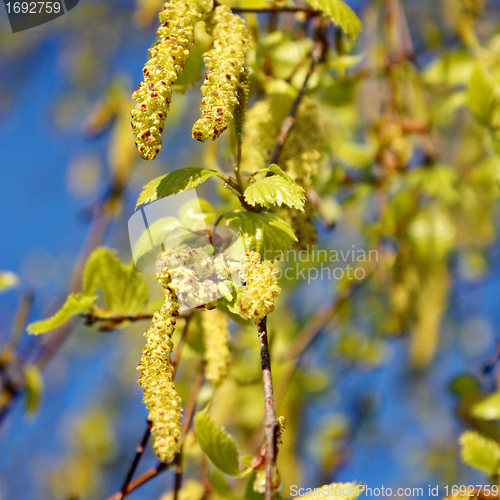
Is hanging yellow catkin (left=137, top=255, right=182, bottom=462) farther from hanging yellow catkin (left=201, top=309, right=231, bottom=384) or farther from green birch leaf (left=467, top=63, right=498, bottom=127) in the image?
green birch leaf (left=467, top=63, right=498, bottom=127)

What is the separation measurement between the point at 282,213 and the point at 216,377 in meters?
0.35

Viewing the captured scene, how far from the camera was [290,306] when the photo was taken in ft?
9.57

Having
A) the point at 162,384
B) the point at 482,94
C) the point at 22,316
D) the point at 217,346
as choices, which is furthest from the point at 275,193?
the point at 22,316

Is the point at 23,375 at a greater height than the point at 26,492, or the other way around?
the point at 23,375

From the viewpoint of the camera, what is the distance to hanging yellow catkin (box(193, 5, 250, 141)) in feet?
2.02

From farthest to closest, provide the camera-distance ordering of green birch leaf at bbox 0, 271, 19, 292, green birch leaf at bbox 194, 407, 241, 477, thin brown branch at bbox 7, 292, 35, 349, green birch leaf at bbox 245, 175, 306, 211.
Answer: thin brown branch at bbox 7, 292, 35, 349 → green birch leaf at bbox 0, 271, 19, 292 → green birch leaf at bbox 194, 407, 241, 477 → green birch leaf at bbox 245, 175, 306, 211

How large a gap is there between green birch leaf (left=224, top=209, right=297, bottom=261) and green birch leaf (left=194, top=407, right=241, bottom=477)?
0.30 meters

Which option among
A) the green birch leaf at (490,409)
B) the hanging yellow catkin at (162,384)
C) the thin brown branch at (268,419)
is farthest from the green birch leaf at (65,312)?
the green birch leaf at (490,409)

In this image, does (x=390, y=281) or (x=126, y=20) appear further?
(x=126, y=20)

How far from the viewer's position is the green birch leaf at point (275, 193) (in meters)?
0.70

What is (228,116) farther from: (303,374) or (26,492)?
(26,492)

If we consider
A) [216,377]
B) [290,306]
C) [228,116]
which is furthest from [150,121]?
[290,306]

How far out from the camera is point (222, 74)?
2.22 ft

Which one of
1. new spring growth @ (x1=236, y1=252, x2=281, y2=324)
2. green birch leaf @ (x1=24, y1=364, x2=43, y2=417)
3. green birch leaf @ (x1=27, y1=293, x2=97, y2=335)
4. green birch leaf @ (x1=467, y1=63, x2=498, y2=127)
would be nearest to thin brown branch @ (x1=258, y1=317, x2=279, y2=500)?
new spring growth @ (x1=236, y1=252, x2=281, y2=324)
